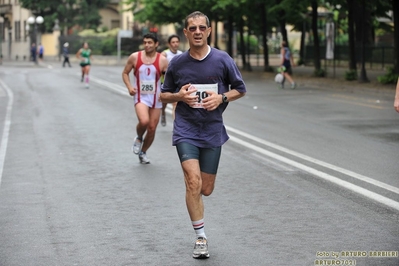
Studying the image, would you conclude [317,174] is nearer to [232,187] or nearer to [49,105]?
[232,187]

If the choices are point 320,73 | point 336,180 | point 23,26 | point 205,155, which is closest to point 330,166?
point 336,180

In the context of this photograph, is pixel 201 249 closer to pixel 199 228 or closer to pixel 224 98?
pixel 199 228

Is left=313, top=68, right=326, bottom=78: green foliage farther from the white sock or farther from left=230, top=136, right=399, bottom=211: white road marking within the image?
the white sock

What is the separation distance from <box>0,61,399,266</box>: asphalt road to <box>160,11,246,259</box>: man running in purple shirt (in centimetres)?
51

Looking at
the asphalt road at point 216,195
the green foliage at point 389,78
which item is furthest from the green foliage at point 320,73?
the asphalt road at point 216,195

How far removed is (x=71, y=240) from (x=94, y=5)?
73.5 meters

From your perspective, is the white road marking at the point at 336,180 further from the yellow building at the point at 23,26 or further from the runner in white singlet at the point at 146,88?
the yellow building at the point at 23,26

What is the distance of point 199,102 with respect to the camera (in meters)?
6.95

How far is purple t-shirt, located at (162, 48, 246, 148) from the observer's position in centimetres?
695

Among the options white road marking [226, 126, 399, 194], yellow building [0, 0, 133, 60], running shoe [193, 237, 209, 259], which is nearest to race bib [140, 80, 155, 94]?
white road marking [226, 126, 399, 194]

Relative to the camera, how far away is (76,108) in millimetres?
22656

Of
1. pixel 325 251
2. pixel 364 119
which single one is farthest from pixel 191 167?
pixel 364 119

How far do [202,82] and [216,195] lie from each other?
2888mm

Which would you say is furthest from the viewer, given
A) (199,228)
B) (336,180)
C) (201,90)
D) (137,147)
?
(137,147)
